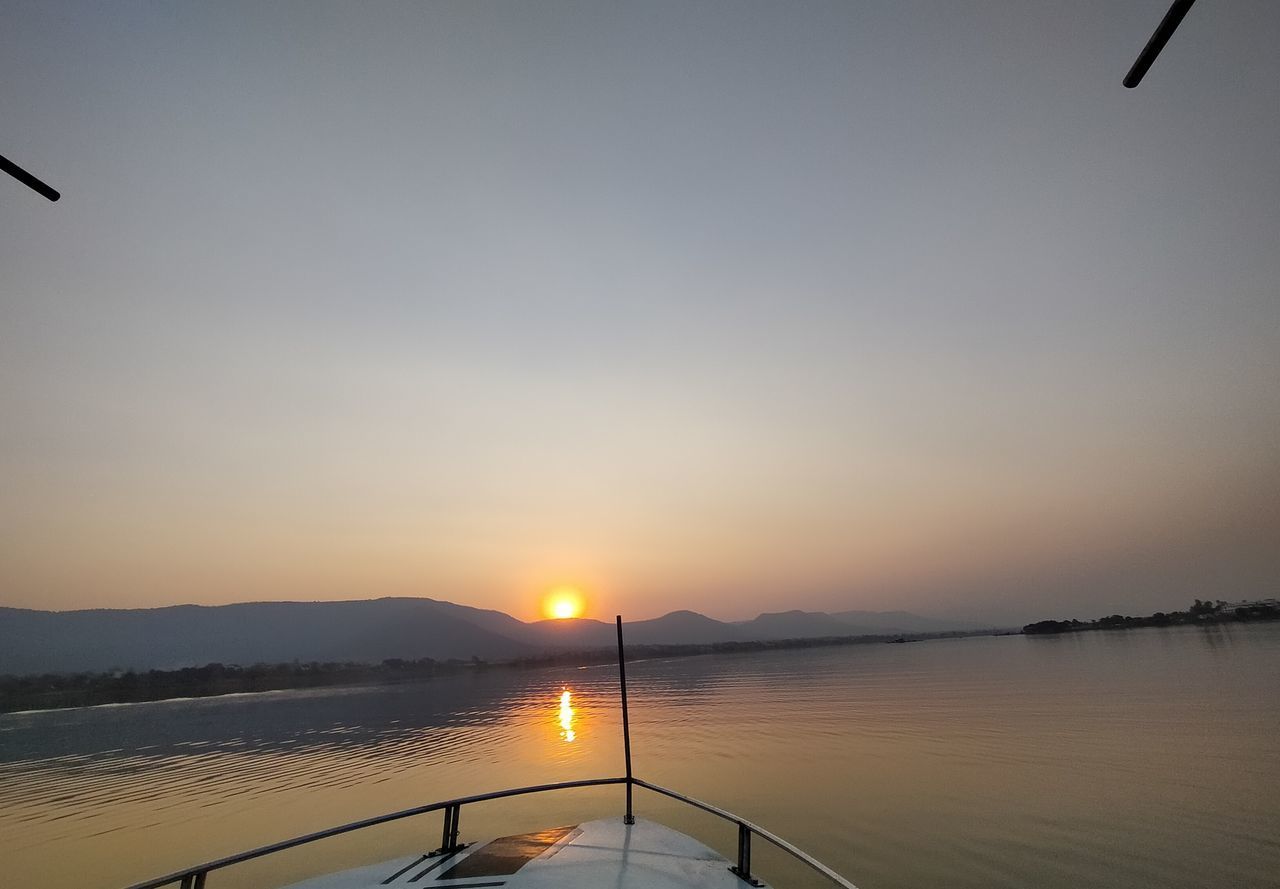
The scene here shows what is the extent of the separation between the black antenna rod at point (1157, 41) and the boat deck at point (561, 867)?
9.05 metres

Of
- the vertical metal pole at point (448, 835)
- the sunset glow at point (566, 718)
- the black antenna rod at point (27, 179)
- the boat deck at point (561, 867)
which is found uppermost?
the black antenna rod at point (27, 179)

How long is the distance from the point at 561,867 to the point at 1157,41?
10.5m

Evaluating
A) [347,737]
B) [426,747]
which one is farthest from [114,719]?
[426,747]

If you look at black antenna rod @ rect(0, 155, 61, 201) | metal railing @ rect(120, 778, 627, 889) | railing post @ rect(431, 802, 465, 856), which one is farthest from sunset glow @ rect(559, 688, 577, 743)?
black antenna rod @ rect(0, 155, 61, 201)

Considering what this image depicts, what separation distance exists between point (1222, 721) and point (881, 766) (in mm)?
19356

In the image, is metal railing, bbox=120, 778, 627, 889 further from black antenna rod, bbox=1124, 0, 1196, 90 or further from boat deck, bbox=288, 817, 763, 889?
black antenna rod, bbox=1124, 0, 1196, 90

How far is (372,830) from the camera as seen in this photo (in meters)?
21.8

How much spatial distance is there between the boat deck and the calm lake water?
7067 millimetres

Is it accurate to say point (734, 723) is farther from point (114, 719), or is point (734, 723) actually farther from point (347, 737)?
point (114, 719)

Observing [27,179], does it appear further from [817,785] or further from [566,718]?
[566,718]

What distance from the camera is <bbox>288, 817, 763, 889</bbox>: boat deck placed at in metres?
7.99

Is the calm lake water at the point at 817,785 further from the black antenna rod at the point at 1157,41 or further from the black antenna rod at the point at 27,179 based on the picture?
the black antenna rod at the point at 27,179

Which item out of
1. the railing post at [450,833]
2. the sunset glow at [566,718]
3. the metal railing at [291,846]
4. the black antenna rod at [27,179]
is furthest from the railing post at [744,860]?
the sunset glow at [566,718]

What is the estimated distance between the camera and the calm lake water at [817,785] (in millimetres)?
15477
